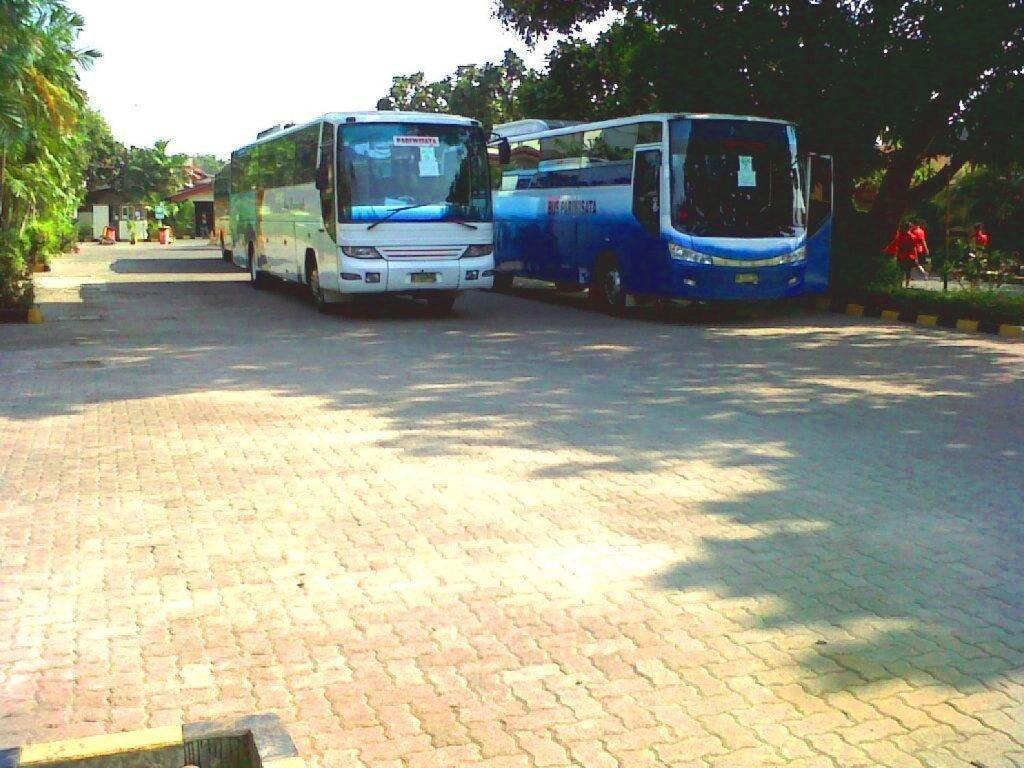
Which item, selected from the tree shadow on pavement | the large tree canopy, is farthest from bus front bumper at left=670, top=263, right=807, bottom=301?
the large tree canopy

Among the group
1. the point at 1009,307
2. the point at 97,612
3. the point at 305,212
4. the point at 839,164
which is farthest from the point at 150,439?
the point at 839,164

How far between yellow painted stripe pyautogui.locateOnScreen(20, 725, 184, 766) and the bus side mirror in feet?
49.1

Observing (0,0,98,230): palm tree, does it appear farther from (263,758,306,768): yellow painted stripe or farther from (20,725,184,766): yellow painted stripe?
(263,758,306,768): yellow painted stripe

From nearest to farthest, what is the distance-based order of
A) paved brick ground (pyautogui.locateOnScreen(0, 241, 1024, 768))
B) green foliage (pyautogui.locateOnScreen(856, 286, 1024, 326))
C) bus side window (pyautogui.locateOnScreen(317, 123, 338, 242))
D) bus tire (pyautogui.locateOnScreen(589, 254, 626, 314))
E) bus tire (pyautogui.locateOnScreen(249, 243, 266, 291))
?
paved brick ground (pyautogui.locateOnScreen(0, 241, 1024, 768)), green foliage (pyautogui.locateOnScreen(856, 286, 1024, 326)), bus side window (pyautogui.locateOnScreen(317, 123, 338, 242)), bus tire (pyautogui.locateOnScreen(589, 254, 626, 314)), bus tire (pyautogui.locateOnScreen(249, 243, 266, 291))

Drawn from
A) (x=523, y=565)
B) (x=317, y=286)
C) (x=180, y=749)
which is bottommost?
(x=523, y=565)

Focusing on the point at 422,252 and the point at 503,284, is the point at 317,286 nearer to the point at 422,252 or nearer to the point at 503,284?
the point at 422,252

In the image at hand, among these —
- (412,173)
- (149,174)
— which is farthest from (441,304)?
(149,174)

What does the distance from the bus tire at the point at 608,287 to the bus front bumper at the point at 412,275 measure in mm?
2283

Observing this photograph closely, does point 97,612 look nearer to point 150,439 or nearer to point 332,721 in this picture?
point 332,721

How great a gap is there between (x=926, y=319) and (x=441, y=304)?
25.1 ft

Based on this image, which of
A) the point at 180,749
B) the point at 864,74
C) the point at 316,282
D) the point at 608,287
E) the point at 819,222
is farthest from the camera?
the point at 608,287

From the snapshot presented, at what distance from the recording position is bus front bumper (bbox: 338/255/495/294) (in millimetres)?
17625

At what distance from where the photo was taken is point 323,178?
704 inches

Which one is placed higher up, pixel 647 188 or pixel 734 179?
pixel 734 179
